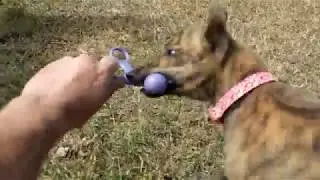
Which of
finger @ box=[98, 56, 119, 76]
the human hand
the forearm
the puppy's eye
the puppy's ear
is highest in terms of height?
the puppy's ear

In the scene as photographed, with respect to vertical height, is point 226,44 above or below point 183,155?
above

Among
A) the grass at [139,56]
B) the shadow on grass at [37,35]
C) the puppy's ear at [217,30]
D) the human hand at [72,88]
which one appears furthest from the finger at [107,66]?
the shadow on grass at [37,35]

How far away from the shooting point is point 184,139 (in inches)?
181

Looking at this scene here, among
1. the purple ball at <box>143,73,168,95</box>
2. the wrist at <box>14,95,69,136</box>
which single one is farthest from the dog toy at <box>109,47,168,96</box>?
the wrist at <box>14,95,69,136</box>

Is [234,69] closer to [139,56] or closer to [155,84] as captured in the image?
[155,84]

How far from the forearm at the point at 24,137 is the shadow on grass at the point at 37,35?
351cm

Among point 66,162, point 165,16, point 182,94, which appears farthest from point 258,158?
point 165,16

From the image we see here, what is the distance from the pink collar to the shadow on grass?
2009 millimetres

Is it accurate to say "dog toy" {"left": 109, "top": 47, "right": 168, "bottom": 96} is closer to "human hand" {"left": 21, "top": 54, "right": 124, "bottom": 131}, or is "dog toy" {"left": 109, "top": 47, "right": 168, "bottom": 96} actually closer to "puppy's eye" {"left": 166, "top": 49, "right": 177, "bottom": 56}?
"puppy's eye" {"left": 166, "top": 49, "right": 177, "bottom": 56}

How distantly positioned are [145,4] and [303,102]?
354 centimetres

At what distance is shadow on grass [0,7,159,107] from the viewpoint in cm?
545

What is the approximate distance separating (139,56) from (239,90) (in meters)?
2.13

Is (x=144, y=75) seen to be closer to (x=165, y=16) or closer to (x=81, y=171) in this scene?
(x=81, y=171)

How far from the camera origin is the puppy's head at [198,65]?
374cm
